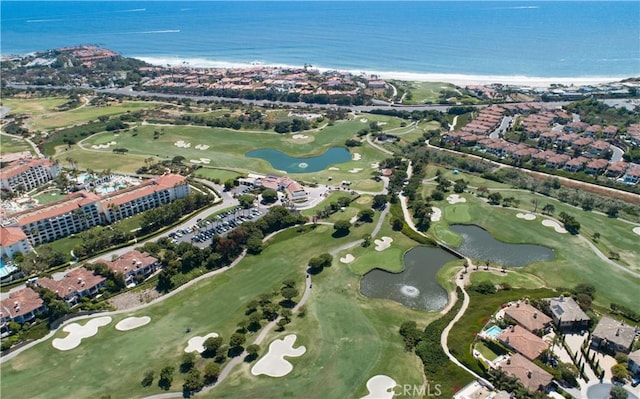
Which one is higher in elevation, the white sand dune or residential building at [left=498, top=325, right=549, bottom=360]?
the white sand dune

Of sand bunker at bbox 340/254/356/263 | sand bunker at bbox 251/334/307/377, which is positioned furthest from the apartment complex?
sand bunker at bbox 251/334/307/377

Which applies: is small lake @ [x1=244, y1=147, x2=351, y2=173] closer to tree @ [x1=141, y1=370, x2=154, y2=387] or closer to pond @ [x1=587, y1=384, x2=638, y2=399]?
tree @ [x1=141, y1=370, x2=154, y2=387]

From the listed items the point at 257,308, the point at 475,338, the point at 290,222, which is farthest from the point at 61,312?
the point at 475,338

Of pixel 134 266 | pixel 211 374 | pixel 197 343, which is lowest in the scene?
pixel 197 343

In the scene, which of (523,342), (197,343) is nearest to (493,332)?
(523,342)

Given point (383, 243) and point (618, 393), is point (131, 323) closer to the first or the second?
point (383, 243)
